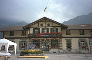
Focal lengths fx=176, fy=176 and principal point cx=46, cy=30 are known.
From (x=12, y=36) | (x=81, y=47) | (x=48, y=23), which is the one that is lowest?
(x=81, y=47)

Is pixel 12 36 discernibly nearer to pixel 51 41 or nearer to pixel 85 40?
pixel 51 41

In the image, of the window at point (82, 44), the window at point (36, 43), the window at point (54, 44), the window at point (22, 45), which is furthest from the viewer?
the window at point (22, 45)

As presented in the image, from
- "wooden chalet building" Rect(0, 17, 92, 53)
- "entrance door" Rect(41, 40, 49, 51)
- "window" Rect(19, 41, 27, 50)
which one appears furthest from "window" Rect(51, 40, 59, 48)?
"window" Rect(19, 41, 27, 50)

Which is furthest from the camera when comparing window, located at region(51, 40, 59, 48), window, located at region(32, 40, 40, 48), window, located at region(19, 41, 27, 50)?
window, located at region(19, 41, 27, 50)

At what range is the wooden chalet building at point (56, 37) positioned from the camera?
1697 inches

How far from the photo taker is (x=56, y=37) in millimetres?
43062

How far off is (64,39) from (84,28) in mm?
5740

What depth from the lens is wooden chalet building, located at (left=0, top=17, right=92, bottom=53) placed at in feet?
141

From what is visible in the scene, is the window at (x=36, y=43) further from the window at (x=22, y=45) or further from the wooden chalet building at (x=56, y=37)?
the window at (x=22, y=45)

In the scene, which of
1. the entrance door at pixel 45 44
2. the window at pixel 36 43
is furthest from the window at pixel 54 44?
the window at pixel 36 43

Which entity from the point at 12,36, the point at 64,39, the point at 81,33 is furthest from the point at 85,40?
the point at 12,36

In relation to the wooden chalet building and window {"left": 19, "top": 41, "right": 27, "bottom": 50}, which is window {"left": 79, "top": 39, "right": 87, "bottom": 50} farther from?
window {"left": 19, "top": 41, "right": 27, "bottom": 50}

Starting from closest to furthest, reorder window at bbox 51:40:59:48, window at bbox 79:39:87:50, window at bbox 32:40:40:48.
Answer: window at bbox 51:40:59:48
window at bbox 79:39:87:50
window at bbox 32:40:40:48

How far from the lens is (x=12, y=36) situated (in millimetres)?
45531
